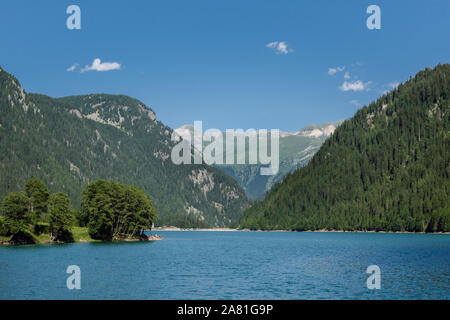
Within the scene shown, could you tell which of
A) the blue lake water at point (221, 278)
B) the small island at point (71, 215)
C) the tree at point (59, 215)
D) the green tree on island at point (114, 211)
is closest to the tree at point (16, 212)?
the small island at point (71, 215)

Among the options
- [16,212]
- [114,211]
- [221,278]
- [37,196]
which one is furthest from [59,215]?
[221,278]

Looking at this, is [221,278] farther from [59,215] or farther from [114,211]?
[114,211]

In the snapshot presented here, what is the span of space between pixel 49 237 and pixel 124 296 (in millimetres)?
107332

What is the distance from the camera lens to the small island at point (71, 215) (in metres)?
142

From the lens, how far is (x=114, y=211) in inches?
6919

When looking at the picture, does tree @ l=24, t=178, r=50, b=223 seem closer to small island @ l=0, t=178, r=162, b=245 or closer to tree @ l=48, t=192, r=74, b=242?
small island @ l=0, t=178, r=162, b=245

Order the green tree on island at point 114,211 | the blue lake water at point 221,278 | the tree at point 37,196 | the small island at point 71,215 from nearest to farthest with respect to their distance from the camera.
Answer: the blue lake water at point 221,278, the small island at point 71,215, the tree at point 37,196, the green tree on island at point 114,211

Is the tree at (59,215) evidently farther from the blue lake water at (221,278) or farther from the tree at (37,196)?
the blue lake water at (221,278)

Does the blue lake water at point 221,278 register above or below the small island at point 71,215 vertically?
below

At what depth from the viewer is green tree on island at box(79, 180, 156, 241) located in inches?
6762

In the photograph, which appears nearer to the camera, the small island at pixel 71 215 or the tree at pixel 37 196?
the small island at pixel 71 215

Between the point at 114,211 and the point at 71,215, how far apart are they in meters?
21.2
